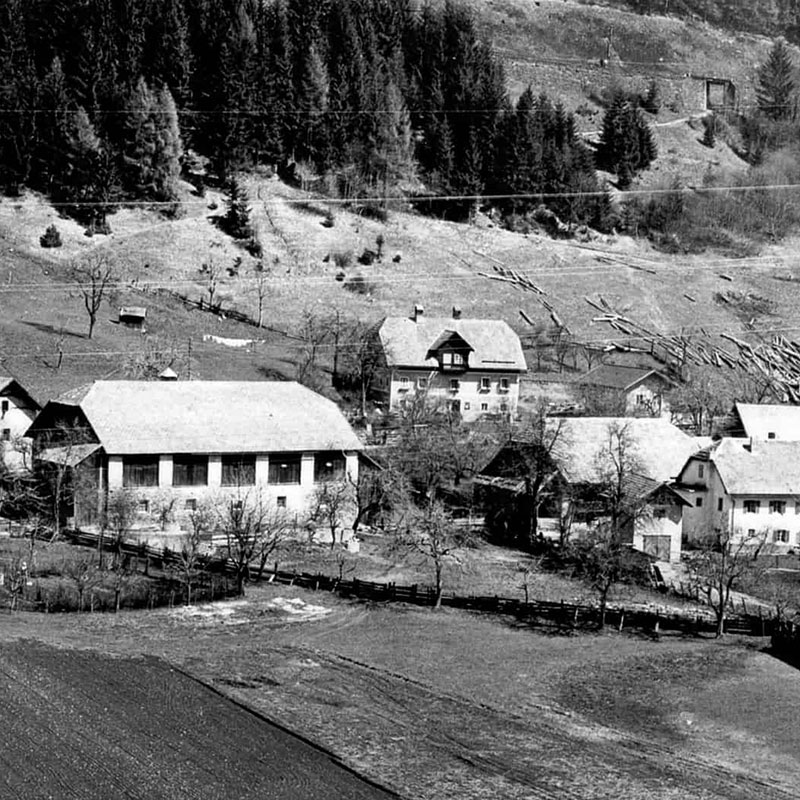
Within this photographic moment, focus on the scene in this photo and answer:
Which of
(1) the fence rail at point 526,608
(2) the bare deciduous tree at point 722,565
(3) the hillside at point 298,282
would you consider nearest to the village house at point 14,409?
(3) the hillside at point 298,282

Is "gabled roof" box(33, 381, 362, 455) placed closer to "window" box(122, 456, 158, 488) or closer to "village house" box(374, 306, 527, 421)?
"window" box(122, 456, 158, 488)

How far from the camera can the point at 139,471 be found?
4575 cm

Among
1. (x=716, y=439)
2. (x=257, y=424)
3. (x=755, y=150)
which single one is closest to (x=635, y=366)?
(x=716, y=439)

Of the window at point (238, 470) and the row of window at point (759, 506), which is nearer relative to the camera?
the window at point (238, 470)

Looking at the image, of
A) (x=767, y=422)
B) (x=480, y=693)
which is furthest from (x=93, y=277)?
(x=480, y=693)

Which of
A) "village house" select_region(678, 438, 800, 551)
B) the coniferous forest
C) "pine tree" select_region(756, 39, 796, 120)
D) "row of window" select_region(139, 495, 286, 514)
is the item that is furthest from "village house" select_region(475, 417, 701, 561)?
"pine tree" select_region(756, 39, 796, 120)

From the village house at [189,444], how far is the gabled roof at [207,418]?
0.04 meters

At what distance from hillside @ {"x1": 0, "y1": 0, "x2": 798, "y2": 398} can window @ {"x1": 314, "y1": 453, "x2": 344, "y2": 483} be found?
15.6 metres

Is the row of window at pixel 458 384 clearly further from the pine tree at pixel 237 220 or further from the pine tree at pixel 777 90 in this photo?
the pine tree at pixel 777 90

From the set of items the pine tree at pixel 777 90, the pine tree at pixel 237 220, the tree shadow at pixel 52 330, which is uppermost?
the pine tree at pixel 777 90

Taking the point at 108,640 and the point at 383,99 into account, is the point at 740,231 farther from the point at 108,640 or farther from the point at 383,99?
the point at 108,640

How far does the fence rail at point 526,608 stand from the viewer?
36781mm

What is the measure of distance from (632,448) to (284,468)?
14901 millimetres

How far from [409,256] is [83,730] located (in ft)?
243
